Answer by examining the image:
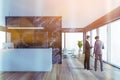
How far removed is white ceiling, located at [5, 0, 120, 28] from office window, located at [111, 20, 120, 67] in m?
1.21

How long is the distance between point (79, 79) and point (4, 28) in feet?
13.2

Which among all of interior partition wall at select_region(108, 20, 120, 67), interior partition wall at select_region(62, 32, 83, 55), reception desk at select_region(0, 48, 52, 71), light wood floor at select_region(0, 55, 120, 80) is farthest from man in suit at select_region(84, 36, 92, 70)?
interior partition wall at select_region(62, 32, 83, 55)

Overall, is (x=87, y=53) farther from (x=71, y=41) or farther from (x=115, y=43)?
(x=71, y=41)

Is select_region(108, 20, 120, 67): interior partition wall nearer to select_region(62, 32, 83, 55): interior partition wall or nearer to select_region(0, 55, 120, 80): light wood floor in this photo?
select_region(0, 55, 120, 80): light wood floor

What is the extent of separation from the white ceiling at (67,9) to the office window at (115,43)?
121cm

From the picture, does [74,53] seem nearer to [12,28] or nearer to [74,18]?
[74,18]

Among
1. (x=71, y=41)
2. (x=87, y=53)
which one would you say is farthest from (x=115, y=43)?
(x=71, y=41)

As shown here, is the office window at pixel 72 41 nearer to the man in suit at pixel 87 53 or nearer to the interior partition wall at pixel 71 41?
the interior partition wall at pixel 71 41

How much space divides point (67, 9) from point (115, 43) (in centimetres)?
317

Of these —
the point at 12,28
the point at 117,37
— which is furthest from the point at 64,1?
the point at 117,37

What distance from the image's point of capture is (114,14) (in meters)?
5.35

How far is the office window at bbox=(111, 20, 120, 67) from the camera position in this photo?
23.2ft

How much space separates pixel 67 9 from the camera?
9742 mm

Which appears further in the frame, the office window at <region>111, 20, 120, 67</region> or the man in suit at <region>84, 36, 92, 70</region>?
the office window at <region>111, 20, 120, 67</region>
